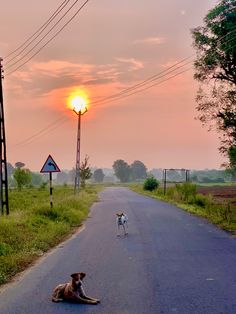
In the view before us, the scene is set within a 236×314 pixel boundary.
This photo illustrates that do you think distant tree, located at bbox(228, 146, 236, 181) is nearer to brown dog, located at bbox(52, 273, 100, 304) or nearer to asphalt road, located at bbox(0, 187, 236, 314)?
asphalt road, located at bbox(0, 187, 236, 314)

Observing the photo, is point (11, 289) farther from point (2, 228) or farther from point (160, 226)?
point (160, 226)

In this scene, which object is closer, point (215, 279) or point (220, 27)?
point (215, 279)

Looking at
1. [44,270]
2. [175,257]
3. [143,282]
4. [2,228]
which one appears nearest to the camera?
[143,282]

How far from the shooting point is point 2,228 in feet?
50.6

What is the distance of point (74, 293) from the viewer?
809 centimetres

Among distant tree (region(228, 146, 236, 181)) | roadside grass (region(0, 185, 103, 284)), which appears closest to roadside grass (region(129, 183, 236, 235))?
distant tree (region(228, 146, 236, 181))

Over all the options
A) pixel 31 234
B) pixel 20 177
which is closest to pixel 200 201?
pixel 31 234

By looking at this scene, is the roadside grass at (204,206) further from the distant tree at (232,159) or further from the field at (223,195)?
the distant tree at (232,159)

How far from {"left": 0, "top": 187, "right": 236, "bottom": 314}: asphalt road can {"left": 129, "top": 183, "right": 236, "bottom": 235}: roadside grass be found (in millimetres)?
4381

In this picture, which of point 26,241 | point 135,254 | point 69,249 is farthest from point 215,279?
point 26,241

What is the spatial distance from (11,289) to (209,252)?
19.4ft

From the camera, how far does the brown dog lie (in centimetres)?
802

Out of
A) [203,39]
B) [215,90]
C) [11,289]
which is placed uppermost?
[203,39]

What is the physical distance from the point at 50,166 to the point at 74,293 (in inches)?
629
